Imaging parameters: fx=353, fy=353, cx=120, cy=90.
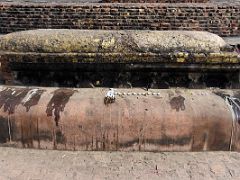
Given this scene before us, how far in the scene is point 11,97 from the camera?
291cm

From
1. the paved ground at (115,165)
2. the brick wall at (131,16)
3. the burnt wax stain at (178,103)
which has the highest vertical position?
the brick wall at (131,16)

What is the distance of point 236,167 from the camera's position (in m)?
2.53

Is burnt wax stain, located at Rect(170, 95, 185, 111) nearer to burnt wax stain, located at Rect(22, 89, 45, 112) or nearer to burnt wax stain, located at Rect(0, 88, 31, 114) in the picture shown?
burnt wax stain, located at Rect(22, 89, 45, 112)

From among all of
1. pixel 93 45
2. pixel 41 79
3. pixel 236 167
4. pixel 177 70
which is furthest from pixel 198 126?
pixel 41 79

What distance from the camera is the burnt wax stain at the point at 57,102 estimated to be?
107 inches

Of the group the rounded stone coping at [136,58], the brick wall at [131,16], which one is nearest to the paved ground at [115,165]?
the rounded stone coping at [136,58]

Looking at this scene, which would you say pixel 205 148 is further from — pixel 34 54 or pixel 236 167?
pixel 34 54

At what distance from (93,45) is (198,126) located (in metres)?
1.11

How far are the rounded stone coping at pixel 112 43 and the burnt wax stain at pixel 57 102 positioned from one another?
0.36 metres

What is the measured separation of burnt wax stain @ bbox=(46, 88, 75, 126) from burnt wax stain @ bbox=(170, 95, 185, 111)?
0.84 meters

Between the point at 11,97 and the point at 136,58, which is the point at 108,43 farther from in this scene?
the point at 11,97

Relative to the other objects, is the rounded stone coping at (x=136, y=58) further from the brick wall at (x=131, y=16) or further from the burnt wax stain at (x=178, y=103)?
the brick wall at (x=131, y=16)

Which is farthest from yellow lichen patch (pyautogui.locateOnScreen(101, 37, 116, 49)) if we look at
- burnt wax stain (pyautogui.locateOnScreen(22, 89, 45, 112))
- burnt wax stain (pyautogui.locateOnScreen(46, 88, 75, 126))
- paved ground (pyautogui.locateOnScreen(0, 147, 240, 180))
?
paved ground (pyautogui.locateOnScreen(0, 147, 240, 180))

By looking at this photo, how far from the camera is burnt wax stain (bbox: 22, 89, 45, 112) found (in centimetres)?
279
